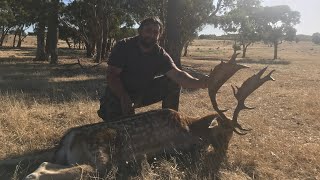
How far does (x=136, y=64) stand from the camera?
7.04 metres

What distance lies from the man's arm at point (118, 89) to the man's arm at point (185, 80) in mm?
776

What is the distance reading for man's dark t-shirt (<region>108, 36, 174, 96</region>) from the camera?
6.95 m

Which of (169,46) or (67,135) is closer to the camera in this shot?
(67,135)

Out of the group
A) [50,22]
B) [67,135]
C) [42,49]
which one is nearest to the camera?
[67,135]

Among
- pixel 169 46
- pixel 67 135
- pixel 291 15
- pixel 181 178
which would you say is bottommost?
pixel 181 178

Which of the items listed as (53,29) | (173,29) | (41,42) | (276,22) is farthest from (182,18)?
(276,22)

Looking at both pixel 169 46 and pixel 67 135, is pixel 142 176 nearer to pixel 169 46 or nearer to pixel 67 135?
pixel 67 135

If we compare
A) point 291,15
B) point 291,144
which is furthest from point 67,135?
point 291,15

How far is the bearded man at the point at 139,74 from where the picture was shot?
6.82 m

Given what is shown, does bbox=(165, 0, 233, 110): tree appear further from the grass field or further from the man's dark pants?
the man's dark pants

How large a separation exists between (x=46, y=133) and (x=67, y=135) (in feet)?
6.58

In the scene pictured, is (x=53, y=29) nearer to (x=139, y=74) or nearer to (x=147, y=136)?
(x=139, y=74)

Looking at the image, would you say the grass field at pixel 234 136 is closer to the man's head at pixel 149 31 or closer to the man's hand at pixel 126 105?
the man's hand at pixel 126 105

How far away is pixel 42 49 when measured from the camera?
28141 mm
